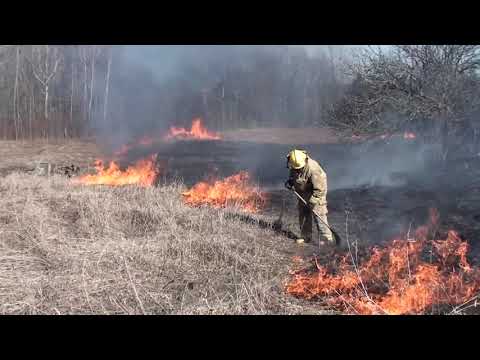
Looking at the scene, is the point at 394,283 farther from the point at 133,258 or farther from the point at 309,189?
the point at 133,258

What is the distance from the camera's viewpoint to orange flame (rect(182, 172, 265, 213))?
35.2ft

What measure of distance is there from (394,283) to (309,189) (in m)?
3.08

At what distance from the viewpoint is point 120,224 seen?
8.03m

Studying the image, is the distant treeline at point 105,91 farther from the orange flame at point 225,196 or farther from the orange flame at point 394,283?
the orange flame at point 394,283

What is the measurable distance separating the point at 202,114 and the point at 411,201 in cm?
2145

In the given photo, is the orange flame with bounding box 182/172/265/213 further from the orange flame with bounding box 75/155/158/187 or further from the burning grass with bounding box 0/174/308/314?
the orange flame with bounding box 75/155/158/187

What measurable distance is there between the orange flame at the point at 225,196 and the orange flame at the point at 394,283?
4723mm

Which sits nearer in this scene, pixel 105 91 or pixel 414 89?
pixel 414 89

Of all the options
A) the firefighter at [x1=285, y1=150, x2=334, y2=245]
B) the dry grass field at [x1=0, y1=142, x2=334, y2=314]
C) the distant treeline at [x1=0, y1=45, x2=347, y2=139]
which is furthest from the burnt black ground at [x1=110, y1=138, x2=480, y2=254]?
the distant treeline at [x1=0, y1=45, x2=347, y2=139]

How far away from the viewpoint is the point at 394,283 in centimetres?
527

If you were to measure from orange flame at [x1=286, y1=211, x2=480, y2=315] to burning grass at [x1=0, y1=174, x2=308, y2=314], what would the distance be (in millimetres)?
444

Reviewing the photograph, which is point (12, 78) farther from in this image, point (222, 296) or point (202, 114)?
point (222, 296)

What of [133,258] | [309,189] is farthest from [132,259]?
[309,189]

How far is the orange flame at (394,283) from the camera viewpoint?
4.71 m
